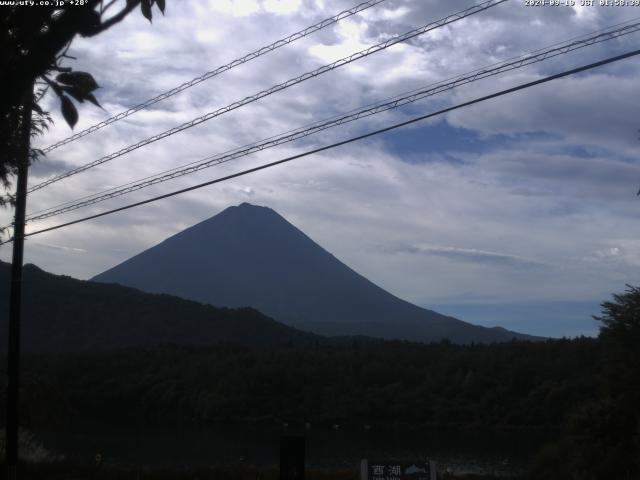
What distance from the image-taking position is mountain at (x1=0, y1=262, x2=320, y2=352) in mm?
92688

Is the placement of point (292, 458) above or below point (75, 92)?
below

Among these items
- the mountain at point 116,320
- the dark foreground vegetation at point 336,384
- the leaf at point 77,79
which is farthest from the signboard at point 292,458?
the mountain at point 116,320

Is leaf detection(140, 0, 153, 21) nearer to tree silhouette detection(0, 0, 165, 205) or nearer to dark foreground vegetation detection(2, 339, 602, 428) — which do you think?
tree silhouette detection(0, 0, 165, 205)

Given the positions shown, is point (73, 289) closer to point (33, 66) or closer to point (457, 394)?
point (457, 394)

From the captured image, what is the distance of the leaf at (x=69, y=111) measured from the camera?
8.27 meters

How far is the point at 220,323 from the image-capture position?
359ft

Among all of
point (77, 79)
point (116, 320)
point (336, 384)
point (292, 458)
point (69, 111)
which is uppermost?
point (116, 320)

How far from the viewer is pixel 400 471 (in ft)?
35.6

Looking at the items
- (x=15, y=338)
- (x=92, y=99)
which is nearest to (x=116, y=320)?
(x=15, y=338)

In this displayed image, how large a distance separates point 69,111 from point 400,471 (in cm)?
635

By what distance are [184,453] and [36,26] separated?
40.3m

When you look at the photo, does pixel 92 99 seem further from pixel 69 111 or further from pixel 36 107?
pixel 36 107

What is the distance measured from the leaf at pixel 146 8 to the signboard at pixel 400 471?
651cm

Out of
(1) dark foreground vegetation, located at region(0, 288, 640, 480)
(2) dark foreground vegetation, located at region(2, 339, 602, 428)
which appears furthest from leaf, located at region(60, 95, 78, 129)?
(2) dark foreground vegetation, located at region(2, 339, 602, 428)
